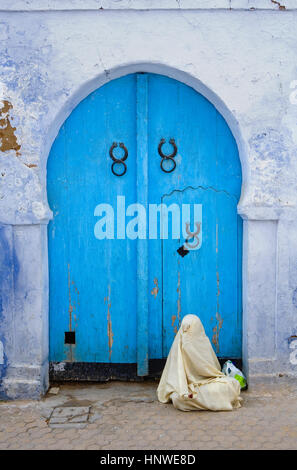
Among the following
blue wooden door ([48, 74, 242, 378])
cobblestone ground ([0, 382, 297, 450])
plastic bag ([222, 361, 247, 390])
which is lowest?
cobblestone ground ([0, 382, 297, 450])

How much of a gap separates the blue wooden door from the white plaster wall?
24 centimetres

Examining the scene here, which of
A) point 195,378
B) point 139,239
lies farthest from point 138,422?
point 139,239

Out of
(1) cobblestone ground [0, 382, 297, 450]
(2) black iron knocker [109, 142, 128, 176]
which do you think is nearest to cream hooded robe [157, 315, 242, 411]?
(1) cobblestone ground [0, 382, 297, 450]

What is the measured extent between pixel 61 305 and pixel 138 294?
0.71 m

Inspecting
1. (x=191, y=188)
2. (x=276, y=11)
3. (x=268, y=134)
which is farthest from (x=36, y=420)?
(x=276, y=11)

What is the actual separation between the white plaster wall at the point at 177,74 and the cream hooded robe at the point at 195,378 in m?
0.41

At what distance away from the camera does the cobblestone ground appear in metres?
3.66

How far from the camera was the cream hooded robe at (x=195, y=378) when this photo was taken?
13.5 feet

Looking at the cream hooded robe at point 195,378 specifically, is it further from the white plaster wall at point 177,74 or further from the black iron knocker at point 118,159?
the black iron knocker at point 118,159

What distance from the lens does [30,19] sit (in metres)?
4.42

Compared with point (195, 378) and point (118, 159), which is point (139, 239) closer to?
point (118, 159)

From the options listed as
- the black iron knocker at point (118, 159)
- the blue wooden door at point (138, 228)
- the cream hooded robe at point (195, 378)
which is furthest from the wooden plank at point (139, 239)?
the cream hooded robe at point (195, 378)

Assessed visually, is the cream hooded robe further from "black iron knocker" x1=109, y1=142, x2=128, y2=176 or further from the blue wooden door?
"black iron knocker" x1=109, y1=142, x2=128, y2=176
